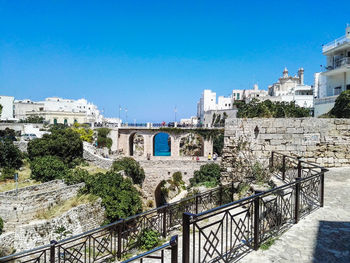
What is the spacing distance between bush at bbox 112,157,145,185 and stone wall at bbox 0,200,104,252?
28.1 ft

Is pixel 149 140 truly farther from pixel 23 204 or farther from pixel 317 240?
pixel 317 240

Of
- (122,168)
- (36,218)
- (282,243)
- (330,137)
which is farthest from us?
(122,168)

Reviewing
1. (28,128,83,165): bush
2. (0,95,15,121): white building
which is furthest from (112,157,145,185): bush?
(0,95,15,121): white building

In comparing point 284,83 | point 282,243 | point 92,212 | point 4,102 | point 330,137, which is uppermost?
point 284,83

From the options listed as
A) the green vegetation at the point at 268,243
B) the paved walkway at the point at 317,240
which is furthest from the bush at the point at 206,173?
the green vegetation at the point at 268,243

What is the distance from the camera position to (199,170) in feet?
86.3

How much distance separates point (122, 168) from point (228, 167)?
16.2m

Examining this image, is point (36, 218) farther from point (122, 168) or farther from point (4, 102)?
point (4, 102)

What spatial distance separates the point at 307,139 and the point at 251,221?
621 centimetres

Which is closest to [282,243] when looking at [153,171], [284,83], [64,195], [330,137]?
[330,137]

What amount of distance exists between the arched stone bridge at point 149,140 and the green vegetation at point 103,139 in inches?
30.6

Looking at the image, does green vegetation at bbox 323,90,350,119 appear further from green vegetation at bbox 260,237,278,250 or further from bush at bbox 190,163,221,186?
green vegetation at bbox 260,237,278,250

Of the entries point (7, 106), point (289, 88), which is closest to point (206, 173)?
point (289, 88)

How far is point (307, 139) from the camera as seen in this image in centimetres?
921
